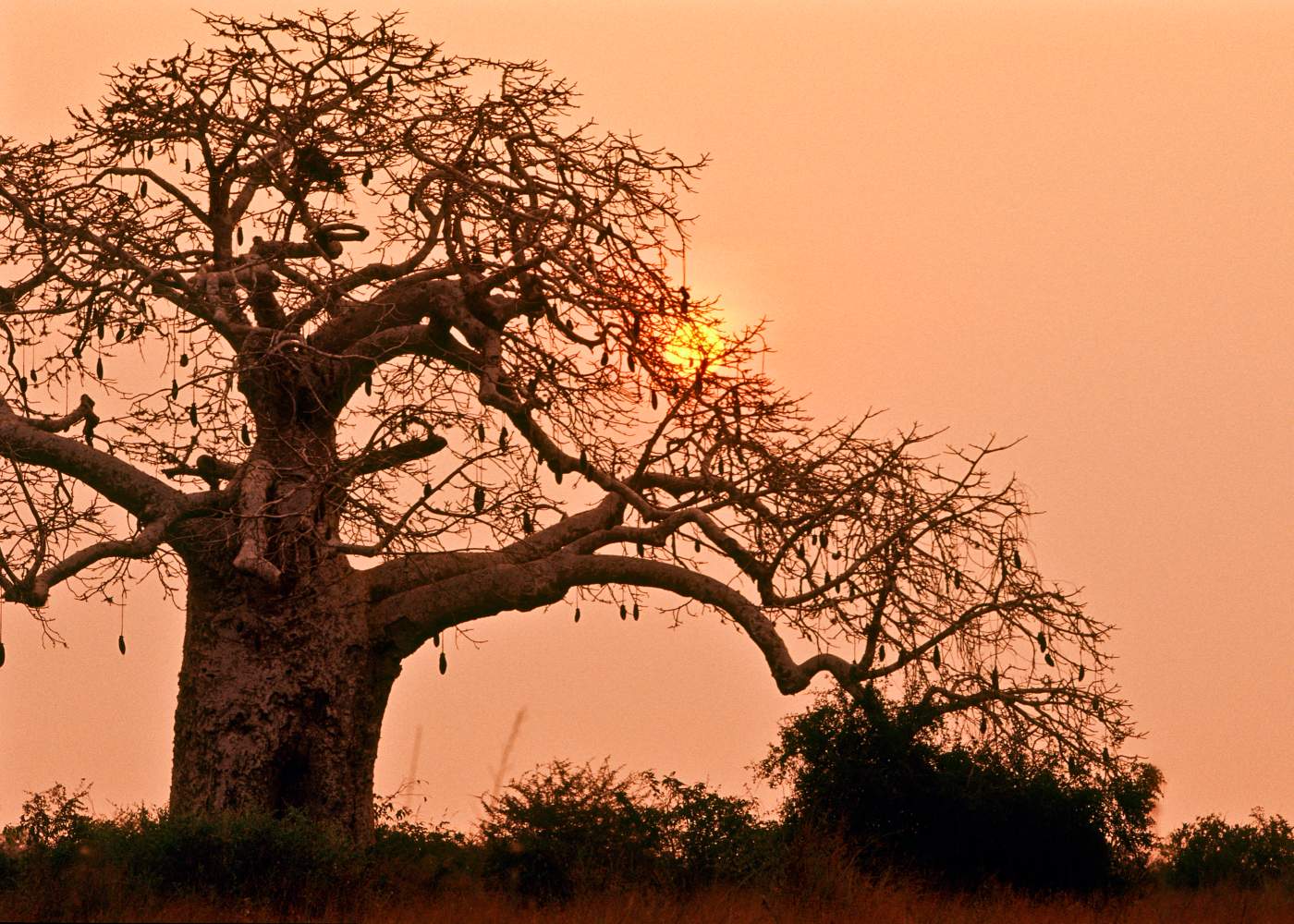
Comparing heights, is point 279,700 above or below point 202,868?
above

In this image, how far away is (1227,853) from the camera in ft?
63.8

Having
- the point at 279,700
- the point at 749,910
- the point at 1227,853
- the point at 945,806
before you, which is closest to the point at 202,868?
the point at 279,700

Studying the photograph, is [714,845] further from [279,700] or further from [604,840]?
[279,700]

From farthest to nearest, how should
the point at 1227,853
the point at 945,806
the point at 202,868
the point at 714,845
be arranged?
the point at 1227,853 → the point at 945,806 → the point at 714,845 → the point at 202,868

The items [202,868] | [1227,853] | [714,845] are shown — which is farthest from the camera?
[1227,853]

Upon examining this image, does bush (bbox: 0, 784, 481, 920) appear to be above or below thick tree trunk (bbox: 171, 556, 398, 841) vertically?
below

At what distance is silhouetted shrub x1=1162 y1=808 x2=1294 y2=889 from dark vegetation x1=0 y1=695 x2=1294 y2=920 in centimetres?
2

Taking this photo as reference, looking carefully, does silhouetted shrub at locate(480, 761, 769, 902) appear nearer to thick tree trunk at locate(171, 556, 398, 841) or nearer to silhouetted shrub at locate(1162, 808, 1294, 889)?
thick tree trunk at locate(171, 556, 398, 841)

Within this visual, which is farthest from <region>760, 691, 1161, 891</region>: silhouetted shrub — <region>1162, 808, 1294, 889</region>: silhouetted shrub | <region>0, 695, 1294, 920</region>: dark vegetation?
<region>1162, 808, 1294, 889</region>: silhouetted shrub

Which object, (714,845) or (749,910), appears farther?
(714,845)

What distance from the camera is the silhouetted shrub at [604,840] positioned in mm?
13539

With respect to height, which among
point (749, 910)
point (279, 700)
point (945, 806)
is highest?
point (279, 700)

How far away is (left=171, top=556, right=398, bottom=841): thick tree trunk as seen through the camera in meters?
14.1

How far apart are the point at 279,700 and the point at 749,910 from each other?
4707 millimetres
